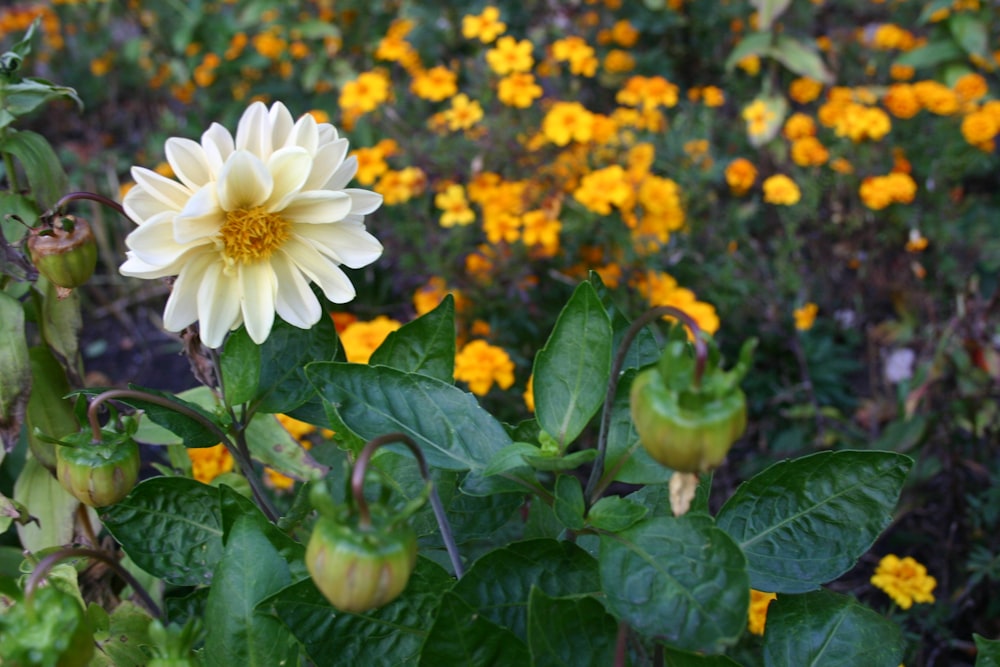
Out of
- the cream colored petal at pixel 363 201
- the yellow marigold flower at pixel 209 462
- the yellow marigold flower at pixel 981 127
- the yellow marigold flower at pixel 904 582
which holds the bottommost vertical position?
the yellow marigold flower at pixel 904 582

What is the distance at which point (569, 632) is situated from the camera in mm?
805

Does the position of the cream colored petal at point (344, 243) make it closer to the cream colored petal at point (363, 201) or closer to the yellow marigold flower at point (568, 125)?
the cream colored petal at point (363, 201)

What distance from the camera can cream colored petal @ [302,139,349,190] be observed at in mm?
896

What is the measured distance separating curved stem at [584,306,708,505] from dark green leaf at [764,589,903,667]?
259 mm

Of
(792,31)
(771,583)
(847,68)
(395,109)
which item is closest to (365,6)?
(395,109)

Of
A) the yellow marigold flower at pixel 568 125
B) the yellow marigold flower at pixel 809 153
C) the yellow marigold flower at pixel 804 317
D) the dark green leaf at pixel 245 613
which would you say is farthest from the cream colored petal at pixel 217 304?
the yellow marigold flower at pixel 809 153

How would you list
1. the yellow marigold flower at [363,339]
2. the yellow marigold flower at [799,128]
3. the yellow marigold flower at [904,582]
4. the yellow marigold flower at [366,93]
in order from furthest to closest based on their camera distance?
the yellow marigold flower at [799,128] → the yellow marigold flower at [366,93] → the yellow marigold flower at [363,339] → the yellow marigold flower at [904,582]

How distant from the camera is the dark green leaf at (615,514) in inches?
30.5

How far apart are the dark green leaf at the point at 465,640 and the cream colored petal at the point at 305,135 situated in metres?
0.45

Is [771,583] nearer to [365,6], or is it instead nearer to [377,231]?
[377,231]

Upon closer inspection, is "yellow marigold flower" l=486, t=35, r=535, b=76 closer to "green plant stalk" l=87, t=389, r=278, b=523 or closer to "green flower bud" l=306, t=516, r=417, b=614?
"green plant stalk" l=87, t=389, r=278, b=523

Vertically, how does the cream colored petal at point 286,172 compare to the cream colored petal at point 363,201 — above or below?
above

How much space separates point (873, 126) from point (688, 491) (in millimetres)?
2070

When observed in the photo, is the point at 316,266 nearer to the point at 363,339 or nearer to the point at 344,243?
the point at 344,243
